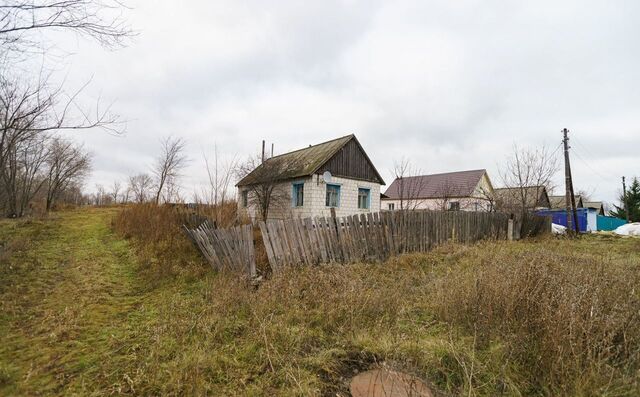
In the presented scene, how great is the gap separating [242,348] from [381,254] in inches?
204

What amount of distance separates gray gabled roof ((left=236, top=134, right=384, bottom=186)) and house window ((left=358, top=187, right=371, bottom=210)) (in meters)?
1.24

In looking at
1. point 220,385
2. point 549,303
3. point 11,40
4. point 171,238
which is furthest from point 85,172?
point 549,303

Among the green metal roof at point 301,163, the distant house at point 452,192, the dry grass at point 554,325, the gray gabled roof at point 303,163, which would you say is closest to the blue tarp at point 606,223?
the distant house at point 452,192

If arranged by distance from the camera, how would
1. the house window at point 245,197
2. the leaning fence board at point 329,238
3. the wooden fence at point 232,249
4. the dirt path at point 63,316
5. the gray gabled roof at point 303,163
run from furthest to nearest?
the house window at point 245,197, the gray gabled roof at point 303,163, the leaning fence board at point 329,238, the wooden fence at point 232,249, the dirt path at point 63,316

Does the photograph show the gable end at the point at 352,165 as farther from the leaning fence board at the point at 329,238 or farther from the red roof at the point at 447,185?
the red roof at the point at 447,185

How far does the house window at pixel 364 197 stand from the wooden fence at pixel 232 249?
11930 mm

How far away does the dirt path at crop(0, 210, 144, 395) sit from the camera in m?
2.53

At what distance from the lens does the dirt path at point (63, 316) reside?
8.31ft

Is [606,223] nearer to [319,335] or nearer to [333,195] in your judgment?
[333,195]

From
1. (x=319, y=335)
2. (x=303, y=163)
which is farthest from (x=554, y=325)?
(x=303, y=163)

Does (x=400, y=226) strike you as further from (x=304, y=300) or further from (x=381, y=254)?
(x=304, y=300)

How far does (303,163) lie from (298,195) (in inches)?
78.9

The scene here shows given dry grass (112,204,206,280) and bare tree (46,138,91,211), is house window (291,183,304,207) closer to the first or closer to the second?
dry grass (112,204,206,280)

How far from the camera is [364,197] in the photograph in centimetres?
1747
